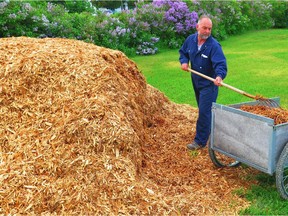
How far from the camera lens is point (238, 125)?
174 inches

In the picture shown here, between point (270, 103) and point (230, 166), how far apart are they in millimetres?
865

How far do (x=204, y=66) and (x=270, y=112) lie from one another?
50.1 inches

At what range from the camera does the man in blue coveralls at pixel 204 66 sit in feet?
17.5

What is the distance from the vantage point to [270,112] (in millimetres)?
4484

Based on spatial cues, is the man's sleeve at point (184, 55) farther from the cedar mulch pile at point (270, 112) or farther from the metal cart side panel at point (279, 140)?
the metal cart side panel at point (279, 140)

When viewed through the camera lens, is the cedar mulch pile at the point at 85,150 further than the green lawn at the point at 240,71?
No

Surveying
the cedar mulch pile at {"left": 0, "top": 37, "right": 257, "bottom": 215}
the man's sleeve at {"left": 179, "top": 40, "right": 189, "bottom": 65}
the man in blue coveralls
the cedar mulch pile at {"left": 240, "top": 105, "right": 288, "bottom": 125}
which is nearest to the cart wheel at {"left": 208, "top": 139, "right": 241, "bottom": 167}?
the cedar mulch pile at {"left": 0, "top": 37, "right": 257, "bottom": 215}

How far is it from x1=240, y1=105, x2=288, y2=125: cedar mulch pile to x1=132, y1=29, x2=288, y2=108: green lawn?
10.4 ft

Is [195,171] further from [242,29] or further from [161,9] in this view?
[242,29]

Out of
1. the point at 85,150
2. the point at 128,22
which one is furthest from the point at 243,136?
the point at 128,22

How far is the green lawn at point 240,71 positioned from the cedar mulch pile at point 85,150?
3.06 meters

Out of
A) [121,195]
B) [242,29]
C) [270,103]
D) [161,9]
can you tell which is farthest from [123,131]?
[242,29]

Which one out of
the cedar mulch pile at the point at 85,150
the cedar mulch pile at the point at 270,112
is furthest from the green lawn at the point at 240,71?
the cedar mulch pile at the point at 270,112

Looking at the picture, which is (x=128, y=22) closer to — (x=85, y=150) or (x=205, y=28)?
(x=205, y=28)
